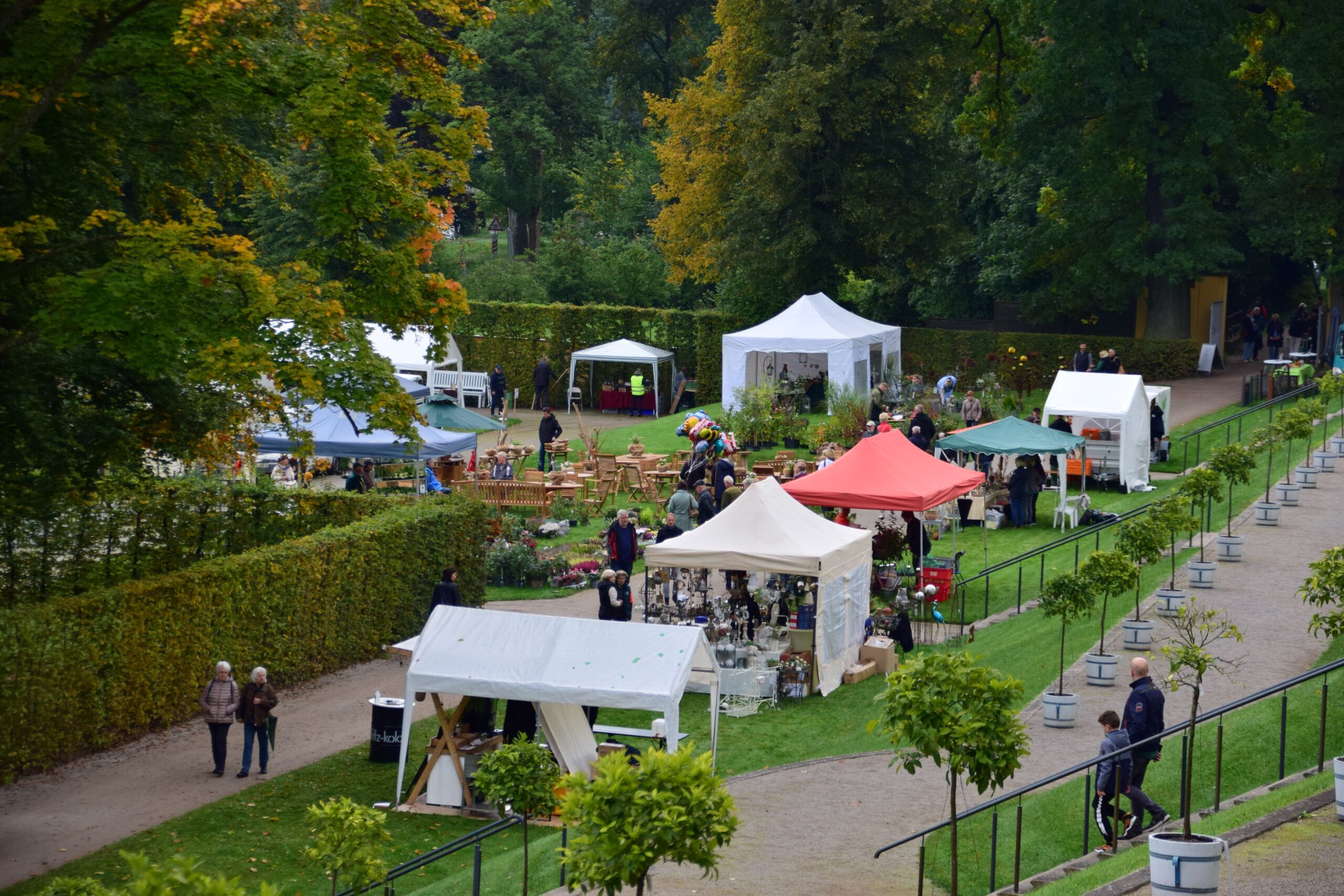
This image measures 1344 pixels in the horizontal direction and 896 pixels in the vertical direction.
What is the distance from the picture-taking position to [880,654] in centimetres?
1862

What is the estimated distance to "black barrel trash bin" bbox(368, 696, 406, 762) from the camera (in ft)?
49.8

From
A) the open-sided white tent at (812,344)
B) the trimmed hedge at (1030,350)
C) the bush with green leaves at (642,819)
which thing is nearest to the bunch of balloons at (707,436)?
the open-sided white tent at (812,344)

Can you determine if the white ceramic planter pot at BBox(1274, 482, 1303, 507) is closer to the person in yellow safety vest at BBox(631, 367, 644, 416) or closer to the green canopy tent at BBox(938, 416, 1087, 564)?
the green canopy tent at BBox(938, 416, 1087, 564)

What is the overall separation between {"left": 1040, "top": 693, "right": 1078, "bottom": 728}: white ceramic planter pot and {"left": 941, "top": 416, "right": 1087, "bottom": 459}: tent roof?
33.6ft

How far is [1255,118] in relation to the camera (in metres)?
37.9

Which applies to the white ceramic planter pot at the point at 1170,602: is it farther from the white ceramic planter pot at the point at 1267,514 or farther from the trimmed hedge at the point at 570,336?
the trimmed hedge at the point at 570,336

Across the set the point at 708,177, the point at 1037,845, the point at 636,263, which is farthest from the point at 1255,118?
the point at 1037,845

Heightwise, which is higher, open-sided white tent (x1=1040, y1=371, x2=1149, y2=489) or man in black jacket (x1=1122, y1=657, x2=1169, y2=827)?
open-sided white tent (x1=1040, y1=371, x2=1149, y2=489)

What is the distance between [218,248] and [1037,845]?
9674 mm

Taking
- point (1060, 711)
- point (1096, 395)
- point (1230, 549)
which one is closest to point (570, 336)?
point (1096, 395)

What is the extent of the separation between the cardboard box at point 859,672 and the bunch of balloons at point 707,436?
7621 millimetres

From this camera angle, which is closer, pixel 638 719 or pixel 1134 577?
pixel 1134 577

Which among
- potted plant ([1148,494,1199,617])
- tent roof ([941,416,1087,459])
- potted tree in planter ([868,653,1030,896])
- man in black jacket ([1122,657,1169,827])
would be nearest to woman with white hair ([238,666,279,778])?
potted tree in planter ([868,653,1030,896])

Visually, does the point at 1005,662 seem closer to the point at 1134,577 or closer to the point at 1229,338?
the point at 1134,577
